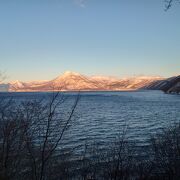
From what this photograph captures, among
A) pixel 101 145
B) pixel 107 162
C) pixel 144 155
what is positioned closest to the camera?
pixel 107 162

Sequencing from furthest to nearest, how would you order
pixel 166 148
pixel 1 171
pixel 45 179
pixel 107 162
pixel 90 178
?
pixel 107 162 → pixel 90 178 → pixel 166 148 → pixel 45 179 → pixel 1 171

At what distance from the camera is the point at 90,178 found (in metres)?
17.2

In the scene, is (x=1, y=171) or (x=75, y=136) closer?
(x=1, y=171)

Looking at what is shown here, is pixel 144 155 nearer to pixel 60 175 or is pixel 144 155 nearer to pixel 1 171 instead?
pixel 60 175

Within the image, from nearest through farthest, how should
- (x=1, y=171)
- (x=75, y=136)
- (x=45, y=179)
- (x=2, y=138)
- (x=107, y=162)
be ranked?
(x=1, y=171)
(x=2, y=138)
(x=45, y=179)
(x=107, y=162)
(x=75, y=136)

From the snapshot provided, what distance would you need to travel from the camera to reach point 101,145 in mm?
29297

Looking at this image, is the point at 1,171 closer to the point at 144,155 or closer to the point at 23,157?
the point at 23,157

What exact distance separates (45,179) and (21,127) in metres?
4.10

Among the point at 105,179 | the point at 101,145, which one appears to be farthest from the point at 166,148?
the point at 101,145

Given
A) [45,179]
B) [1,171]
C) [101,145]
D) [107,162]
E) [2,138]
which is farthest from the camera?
[101,145]

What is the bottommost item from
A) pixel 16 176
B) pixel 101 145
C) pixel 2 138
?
pixel 101 145

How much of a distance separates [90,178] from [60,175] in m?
2.62

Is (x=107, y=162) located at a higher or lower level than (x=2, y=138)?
lower

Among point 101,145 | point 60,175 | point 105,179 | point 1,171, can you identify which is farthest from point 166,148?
point 101,145
